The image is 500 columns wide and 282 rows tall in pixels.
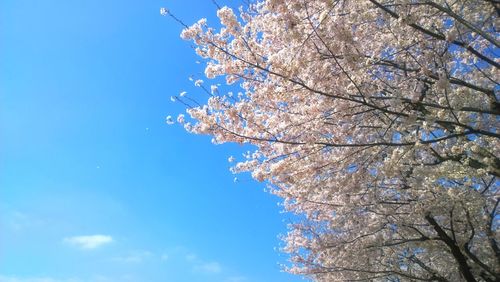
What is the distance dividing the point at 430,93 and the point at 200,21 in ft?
13.5

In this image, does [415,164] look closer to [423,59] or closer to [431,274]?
[423,59]

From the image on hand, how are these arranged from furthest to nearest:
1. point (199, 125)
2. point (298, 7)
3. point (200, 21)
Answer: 1. point (199, 125)
2. point (200, 21)
3. point (298, 7)

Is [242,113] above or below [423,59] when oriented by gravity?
below

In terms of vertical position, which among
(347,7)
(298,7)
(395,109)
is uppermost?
(347,7)

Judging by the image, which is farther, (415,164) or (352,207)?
(352,207)

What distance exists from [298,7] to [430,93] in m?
3.43

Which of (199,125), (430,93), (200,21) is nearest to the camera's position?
(200,21)

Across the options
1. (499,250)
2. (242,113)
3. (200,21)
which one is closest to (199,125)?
→ (242,113)

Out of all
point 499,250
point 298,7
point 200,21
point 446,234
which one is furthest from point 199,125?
point 499,250

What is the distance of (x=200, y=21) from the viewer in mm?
6629

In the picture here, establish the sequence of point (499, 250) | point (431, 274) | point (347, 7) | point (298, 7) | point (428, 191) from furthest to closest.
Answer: point (431, 274), point (499, 250), point (428, 191), point (347, 7), point (298, 7)

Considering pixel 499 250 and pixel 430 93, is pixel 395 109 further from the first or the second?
pixel 499 250

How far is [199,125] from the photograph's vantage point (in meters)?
7.12

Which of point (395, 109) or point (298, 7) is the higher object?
point (298, 7)
